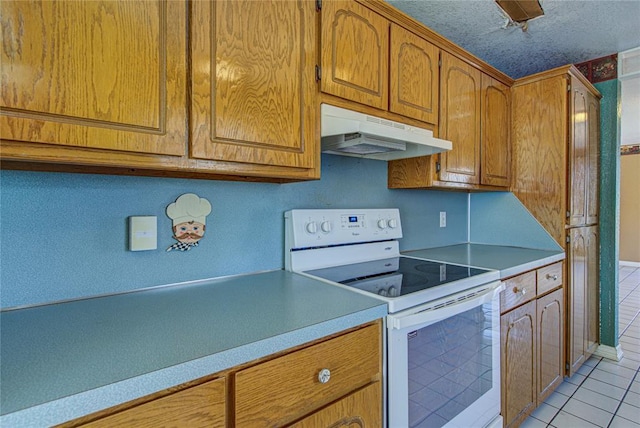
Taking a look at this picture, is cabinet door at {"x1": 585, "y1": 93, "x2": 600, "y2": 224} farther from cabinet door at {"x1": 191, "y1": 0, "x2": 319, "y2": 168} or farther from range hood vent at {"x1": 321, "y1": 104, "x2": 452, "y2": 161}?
cabinet door at {"x1": 191, "y1": 0, "x2": 319, "y2": 168}

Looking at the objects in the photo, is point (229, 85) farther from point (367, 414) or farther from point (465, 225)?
point (465, 225)

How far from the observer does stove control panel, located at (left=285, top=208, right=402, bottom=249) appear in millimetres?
1472

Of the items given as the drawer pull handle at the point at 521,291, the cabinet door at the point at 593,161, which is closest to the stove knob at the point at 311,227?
the drawer pull handle at the point at 521,291

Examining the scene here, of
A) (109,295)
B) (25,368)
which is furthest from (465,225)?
(25,368)

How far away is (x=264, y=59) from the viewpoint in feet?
3.54

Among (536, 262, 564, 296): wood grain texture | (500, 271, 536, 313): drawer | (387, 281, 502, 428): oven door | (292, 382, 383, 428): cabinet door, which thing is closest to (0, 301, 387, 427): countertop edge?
(292, 382, 383, 428): cabinet door

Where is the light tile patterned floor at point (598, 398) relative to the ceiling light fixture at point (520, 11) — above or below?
below

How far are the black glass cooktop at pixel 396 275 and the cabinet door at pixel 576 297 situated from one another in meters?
1.07

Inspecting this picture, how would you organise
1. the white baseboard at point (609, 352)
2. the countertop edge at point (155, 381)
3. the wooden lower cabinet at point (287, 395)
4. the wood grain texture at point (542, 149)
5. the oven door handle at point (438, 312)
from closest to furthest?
the countertop edge at point (155, 381)
the wooden lower cabinet at point (287, 395)
the oven door handle at point (438, 312)
the wood grain texture at point (542, 149)
the white baseboard at point (609, 352)

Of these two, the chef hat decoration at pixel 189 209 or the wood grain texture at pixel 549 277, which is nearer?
the chef hat decoration at pixel 189 209

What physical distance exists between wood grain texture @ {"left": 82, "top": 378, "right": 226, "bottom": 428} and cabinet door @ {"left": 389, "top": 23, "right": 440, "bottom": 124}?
133cm

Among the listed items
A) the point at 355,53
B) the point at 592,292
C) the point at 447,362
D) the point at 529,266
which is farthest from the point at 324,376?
the point at 592,292

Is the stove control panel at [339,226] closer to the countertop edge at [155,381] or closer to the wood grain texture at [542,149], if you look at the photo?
the countertop edge at [155,381]

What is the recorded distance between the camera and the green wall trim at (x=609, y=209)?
2.39 meters
